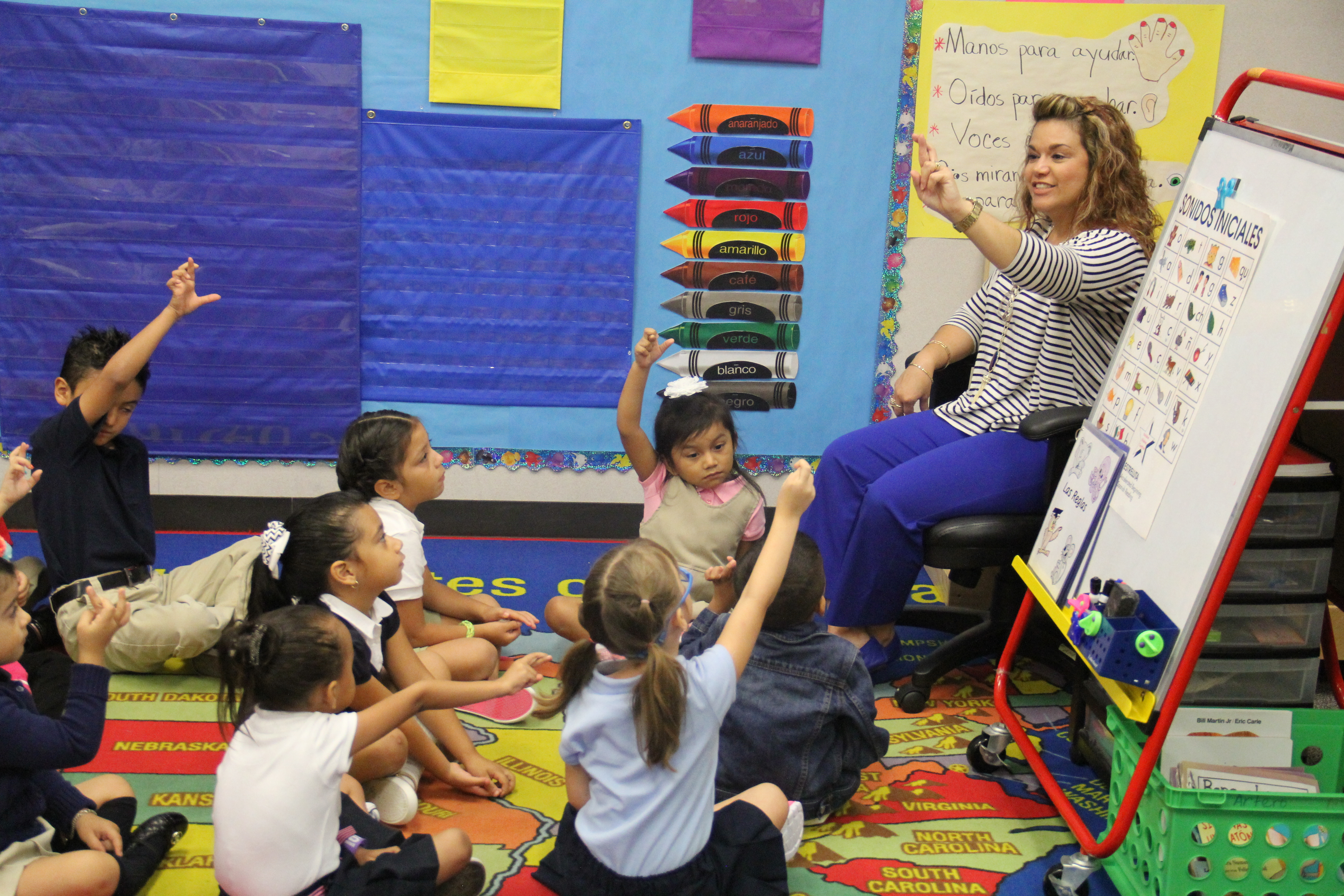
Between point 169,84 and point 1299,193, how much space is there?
9.60 ft

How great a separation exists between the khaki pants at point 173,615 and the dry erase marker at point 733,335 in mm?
1471

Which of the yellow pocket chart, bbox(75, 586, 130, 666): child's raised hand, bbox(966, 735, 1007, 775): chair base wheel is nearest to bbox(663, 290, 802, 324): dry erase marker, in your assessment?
the yellow pocket chart

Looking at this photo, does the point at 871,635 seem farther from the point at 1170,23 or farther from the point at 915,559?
the point at 1170,23

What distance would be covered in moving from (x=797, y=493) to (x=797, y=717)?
51 cm

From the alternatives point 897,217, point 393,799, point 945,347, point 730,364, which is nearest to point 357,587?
point 393,799

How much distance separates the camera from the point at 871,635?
262 centimetres

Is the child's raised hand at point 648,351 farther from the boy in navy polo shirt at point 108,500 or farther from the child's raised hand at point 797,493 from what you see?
the boy in navy polo shirt at point 108,500

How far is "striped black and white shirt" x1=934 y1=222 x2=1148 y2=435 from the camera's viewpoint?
88.8 inches

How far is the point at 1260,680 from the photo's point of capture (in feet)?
6.22

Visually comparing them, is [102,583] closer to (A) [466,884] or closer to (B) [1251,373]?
(A) [466,884]

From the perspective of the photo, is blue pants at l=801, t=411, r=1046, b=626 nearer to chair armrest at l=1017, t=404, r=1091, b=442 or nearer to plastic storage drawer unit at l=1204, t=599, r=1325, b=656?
chair armrest at l=1017, t=404, r=1091, b=442

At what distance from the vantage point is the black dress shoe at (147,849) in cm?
176

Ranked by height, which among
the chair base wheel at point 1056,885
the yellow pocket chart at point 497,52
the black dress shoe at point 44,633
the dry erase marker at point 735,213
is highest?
the yellow pocket chart at point 497,52

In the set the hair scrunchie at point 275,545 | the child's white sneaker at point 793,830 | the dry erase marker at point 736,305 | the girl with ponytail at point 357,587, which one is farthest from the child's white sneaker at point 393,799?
the dry erase marker at point 736,305
